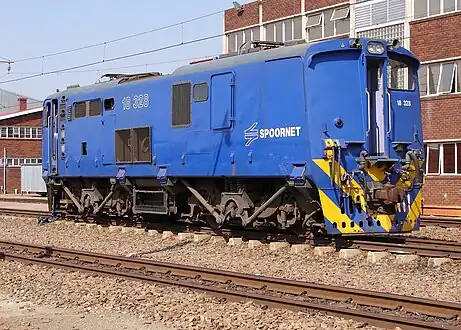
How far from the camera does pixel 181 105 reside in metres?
15.6

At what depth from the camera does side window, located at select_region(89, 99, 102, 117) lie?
18698 millimetres

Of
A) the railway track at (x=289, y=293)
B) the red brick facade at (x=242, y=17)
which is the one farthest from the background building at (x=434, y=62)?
the railway track at (x=289, y=293)

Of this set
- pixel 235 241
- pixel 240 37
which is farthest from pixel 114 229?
pixel 240 37

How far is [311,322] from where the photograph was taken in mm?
7730

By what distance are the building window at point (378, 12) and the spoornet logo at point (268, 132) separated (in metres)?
16.3

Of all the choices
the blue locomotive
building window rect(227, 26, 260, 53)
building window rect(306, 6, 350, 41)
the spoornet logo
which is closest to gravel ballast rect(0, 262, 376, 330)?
the blue locomotive

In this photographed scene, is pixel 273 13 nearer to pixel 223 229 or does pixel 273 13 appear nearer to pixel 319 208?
pixel 223 229

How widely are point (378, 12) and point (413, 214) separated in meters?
17.6

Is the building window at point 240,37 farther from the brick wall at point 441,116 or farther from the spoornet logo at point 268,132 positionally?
the spoornet logo at point 268,132

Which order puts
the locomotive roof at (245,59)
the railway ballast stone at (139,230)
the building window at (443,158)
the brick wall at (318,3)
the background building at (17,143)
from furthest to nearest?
the background building at (17,143) < the brick wall at (318,3) < the building window at (443,158) < the railway ballast stone at (139,230) < the locomotive roof at (245,59)

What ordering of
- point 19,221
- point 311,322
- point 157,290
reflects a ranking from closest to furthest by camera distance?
point 311,322 < point 157,290 < point 19,221

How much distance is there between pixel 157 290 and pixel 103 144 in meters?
9.22

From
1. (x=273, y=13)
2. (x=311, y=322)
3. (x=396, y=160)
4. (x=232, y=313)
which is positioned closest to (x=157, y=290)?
(x=232, y=313)

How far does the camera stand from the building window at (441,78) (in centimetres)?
2602
